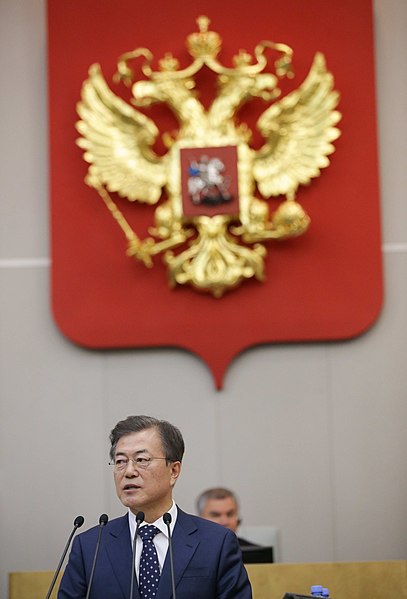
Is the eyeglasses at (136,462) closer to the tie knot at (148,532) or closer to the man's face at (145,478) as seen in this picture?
the man's face at (145,478)

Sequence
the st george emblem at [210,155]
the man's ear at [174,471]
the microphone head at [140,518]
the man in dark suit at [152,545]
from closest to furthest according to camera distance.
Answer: the microphone head at [140,518] → the man in dark suit at [152,545] → the man's ear at [174,471] → the st george emblem at [210,155]

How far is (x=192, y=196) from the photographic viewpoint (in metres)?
6.28

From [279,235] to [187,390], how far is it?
99cm

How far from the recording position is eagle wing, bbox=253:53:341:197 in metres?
6.31

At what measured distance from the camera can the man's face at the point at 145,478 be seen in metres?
3.38

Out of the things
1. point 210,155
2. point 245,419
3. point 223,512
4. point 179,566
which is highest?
point 210,155

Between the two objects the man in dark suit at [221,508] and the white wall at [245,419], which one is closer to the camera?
the man in dark suit at [221,508]

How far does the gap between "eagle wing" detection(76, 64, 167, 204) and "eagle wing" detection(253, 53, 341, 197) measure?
22.7 inches

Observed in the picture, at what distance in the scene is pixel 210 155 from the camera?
6305 millimetres

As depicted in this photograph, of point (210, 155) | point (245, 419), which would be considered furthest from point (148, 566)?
point (210, 155)

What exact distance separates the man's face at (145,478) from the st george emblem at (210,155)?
9.32ft

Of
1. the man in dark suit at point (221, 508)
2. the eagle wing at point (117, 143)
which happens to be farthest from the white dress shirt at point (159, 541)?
the eagle wing at point (117, 143)

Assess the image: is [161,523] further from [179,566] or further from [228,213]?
[228,213]

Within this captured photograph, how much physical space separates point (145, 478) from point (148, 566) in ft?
0.86
